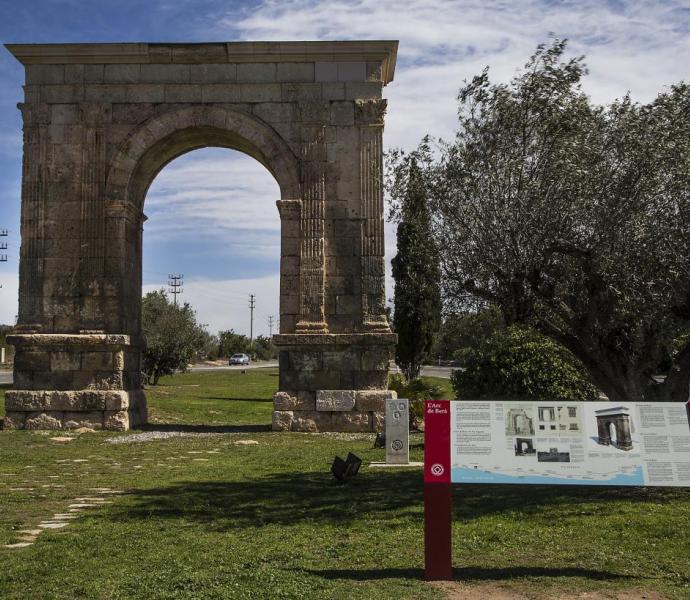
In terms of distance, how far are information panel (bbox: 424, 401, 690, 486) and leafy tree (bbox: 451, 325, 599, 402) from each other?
7.70 m

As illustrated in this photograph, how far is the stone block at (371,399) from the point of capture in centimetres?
1550

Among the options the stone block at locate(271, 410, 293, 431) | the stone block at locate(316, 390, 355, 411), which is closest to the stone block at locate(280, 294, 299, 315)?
the stone block at locate(316, 390, 355, 411)

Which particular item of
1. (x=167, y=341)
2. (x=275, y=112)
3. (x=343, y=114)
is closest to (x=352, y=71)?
(x=343, y=114)

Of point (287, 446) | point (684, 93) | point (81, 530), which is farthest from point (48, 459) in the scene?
point (684, 93)

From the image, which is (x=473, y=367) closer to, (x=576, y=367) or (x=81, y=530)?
(x=576, y=367)

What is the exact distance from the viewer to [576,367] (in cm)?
1466

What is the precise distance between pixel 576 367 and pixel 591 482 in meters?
9.41

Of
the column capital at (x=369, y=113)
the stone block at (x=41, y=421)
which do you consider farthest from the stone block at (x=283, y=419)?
the column capital at (x=369, y=113)

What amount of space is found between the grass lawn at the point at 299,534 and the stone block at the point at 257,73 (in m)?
8.10

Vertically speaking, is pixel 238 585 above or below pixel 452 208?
below

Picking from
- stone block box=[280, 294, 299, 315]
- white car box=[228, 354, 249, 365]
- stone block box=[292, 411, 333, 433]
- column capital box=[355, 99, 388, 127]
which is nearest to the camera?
stone block box=[292, 411, 333, 433]

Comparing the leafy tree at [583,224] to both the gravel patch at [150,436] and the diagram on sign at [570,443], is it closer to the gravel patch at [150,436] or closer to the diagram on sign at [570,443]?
the diagram on sign at [570,443]

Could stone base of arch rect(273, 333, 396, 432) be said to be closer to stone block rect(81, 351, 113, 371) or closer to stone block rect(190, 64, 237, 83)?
stone block rect(81, 351, 113, 371)

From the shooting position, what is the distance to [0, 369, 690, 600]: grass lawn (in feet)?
18.3
